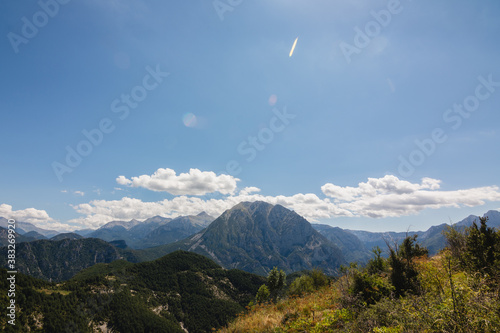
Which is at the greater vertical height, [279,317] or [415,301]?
[415,301]

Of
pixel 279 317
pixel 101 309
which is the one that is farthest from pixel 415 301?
pixel 101 309

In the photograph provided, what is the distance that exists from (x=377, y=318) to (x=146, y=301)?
22978 cm

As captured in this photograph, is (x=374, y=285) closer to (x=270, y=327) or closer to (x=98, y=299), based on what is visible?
(x=270, y=327)

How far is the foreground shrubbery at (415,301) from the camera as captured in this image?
5.94 meters

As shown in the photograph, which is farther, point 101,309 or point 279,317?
point 101,309

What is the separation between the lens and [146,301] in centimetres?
18050

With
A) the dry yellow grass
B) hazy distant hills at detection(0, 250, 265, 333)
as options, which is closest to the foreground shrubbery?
the dry yellow grass

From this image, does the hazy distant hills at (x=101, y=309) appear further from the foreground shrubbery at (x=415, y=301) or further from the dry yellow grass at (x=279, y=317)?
the foreground shrubbery at (x=415, y=301)

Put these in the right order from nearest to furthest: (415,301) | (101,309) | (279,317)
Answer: (415,301) → (279,317) → (101,309)

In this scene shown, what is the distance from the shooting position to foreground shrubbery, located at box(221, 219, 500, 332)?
594 centimetres

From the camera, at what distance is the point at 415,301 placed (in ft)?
29.2

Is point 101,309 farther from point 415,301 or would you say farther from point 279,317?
point 415,301

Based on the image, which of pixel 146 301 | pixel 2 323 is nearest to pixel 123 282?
pixel 146 301

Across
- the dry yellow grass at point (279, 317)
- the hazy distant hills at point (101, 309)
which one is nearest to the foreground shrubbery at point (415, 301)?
the dry yellow grass at point (279, 317)
